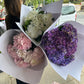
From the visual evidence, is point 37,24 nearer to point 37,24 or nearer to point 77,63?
point 37,24

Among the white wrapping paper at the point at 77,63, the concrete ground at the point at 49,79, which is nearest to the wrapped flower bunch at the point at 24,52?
the white wrapping paper at the point at 77,63

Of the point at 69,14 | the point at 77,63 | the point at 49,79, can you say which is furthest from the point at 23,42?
the point at 69,14

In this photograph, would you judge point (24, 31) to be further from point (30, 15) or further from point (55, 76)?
point (55, 76)

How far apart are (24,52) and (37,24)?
0.19 m

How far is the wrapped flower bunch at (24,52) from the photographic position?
713mm

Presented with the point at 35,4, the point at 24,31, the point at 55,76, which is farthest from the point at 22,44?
the point at 55,76

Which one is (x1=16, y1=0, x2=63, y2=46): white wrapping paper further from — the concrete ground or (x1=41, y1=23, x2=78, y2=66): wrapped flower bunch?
the concrete ground

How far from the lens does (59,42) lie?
642 mm

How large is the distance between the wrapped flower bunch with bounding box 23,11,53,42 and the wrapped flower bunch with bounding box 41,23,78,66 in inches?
2.2

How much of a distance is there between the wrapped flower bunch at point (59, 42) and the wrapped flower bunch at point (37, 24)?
0.18 feet

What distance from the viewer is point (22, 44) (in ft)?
2.32

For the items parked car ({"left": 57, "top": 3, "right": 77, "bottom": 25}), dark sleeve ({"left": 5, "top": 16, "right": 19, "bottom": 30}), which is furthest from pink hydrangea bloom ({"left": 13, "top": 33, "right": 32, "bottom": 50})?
parked car ({"left": 57, "top": 3, "right": 77, "bottom": 25})

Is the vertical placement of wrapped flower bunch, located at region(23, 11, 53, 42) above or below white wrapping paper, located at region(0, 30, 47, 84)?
above

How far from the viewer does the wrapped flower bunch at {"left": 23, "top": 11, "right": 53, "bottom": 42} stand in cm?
69
